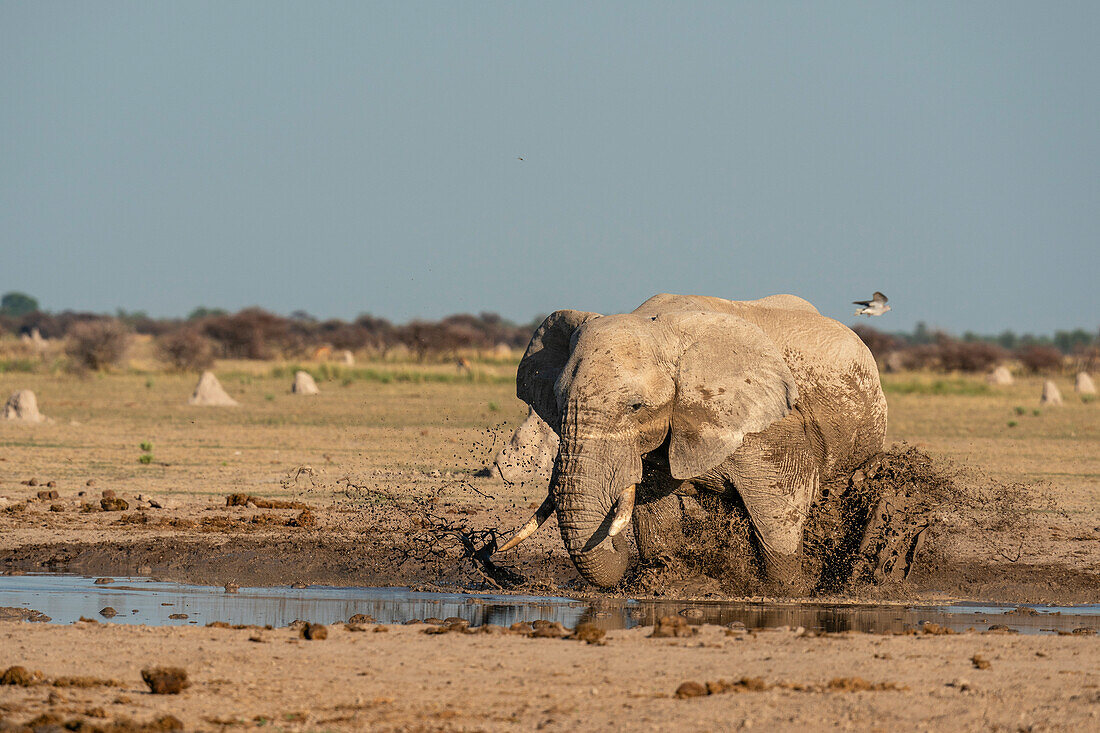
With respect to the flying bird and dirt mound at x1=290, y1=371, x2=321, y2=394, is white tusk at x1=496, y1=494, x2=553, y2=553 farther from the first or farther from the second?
dirt mound at x1=290, y1=371, x2=321, y2=394

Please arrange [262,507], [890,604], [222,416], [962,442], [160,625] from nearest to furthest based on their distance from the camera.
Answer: [160,625] → [890,604] → [262,507] → [962,442] → [222,416]

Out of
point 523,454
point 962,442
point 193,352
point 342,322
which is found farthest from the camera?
point 342,322

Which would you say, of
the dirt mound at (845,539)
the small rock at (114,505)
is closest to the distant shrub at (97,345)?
the small rock at (114,505)

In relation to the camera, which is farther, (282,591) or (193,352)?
(193,352)

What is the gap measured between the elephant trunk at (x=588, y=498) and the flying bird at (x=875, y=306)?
17.3 feet

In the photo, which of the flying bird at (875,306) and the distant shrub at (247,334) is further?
the distant shrub at (247,334)

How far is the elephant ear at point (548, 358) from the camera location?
33.8 ft

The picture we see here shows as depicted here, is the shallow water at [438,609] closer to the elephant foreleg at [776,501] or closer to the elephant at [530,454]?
the elephant foreleg at [776,501]

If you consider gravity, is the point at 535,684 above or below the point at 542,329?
below

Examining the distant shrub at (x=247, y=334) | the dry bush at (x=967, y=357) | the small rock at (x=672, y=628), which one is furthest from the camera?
the distant shrub at (x=247, y=334)

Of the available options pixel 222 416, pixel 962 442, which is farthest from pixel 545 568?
pixel 222 416

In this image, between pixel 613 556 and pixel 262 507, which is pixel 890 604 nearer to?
pixel 613 556

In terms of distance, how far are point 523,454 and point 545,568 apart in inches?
215

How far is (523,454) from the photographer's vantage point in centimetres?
1670
